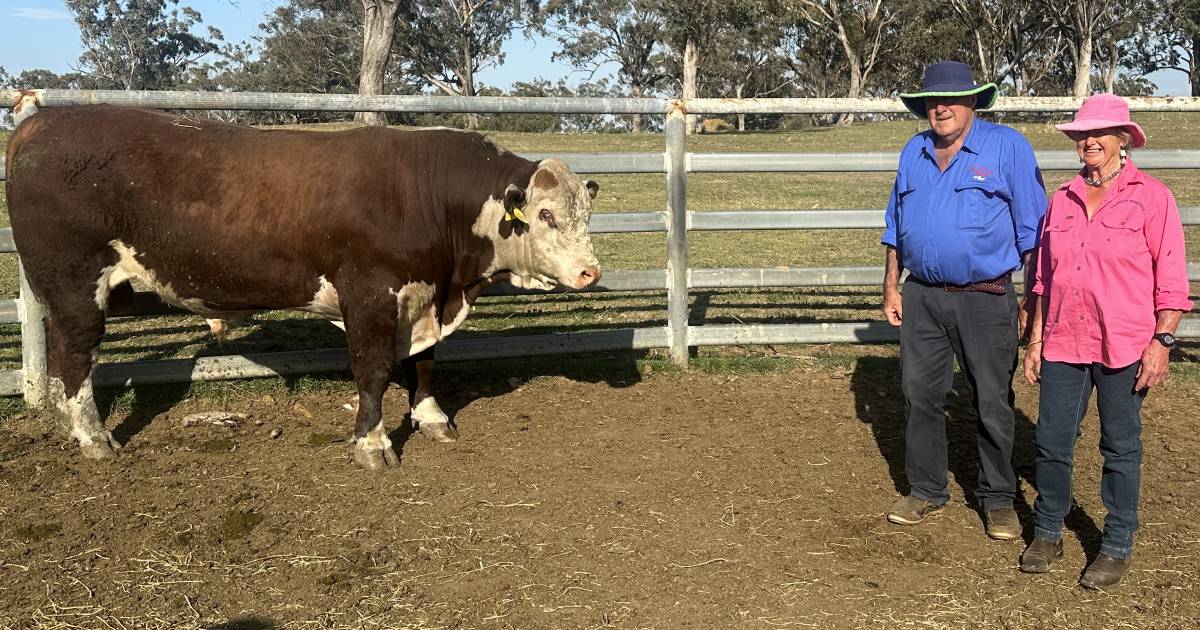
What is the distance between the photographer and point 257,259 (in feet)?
18.8

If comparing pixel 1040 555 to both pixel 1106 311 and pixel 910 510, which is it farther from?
pixel 1106 311

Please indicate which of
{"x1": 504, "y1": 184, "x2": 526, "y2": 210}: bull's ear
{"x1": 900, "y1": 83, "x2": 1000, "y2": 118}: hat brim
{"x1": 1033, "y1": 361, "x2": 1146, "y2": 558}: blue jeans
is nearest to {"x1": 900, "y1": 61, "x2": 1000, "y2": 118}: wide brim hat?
{"x1": 900, "y1": 83, "x2": 1000, "y2": 118}: hat brim

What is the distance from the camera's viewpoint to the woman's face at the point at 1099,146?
4152 mm

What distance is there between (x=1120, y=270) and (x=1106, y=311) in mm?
170

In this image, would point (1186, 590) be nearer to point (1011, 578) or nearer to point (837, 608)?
point (1011, 578)

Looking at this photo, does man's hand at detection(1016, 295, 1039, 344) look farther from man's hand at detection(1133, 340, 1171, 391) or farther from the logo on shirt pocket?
man's hand at detection(1133, 340, 1171, 391)

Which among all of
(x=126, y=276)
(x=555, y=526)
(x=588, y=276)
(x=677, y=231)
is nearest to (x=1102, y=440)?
(x=555, y=526)

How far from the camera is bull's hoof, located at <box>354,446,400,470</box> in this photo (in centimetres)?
571

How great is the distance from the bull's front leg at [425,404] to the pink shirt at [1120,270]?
3.49 metres

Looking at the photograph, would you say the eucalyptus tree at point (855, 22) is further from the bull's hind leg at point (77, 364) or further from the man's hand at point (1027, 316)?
the man's hand at point (1027, 316)

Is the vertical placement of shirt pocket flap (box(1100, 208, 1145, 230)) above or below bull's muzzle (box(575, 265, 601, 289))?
above

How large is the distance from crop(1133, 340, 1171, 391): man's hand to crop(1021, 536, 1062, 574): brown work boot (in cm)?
82

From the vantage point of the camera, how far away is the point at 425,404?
6301 millimetres

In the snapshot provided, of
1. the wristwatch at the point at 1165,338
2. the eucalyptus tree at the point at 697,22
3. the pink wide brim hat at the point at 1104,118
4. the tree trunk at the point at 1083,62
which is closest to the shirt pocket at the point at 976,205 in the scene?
the pink wide brim hat at the point at 1104,118
